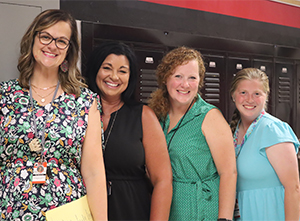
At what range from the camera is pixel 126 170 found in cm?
184

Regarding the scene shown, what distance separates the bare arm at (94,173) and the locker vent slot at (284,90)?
2511 mm

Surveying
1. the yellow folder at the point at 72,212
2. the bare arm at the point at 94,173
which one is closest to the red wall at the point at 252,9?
the bare arm at the point at 94,173

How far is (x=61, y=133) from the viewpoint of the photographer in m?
1.54

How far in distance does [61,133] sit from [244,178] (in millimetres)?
1190

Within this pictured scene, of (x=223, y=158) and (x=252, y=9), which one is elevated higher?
(x=252, y=9)

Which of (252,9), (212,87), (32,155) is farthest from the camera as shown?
(252,9)

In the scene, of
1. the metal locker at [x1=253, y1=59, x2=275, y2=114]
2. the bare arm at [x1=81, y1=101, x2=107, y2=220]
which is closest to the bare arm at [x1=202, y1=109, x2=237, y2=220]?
the bare arm at [x1=81, y1=101, x2=107, y2=220]

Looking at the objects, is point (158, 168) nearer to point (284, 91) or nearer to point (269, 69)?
point (269, 69)

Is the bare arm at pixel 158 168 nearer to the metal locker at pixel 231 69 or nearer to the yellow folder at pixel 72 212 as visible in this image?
the yellow folder at pixel 72 212

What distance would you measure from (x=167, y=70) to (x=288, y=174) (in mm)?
993

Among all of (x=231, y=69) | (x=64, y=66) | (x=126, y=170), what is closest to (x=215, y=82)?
(x=231, y=69)

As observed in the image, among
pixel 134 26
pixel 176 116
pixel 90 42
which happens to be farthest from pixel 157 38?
pixel 176 116

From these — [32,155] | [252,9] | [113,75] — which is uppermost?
[252,9]

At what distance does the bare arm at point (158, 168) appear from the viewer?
6.07 ft
